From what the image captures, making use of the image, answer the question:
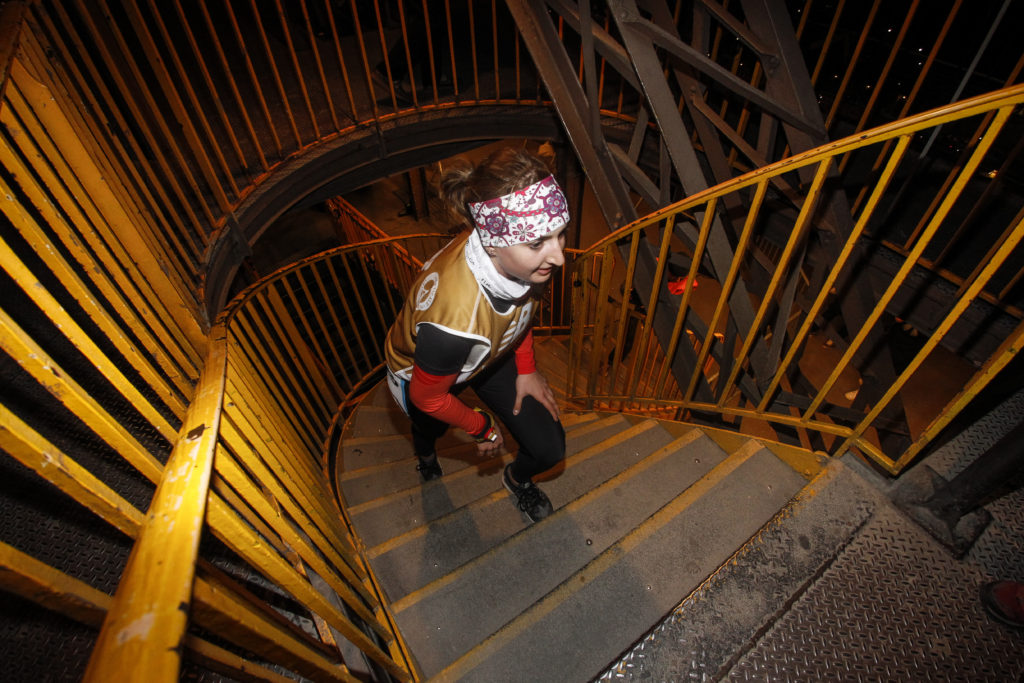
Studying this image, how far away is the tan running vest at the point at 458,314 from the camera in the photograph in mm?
1931

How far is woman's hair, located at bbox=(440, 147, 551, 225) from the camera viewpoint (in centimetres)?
188

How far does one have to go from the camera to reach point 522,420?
2.61 m

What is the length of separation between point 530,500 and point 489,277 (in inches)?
62.8

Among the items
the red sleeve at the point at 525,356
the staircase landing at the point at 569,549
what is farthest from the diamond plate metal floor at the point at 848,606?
the red sleeve at the point at 525,356

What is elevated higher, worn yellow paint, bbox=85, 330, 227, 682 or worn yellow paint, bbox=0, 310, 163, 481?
worn yellow paint, bbox=0, 310, 163, 481

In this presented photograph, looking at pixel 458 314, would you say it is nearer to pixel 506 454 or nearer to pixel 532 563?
pixel 532 563

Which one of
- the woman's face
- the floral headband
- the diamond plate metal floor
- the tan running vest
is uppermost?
the floral headband

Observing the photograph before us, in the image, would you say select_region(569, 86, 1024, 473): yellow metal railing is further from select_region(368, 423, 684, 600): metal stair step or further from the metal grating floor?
select_region(368, 423, 684, 600): metal stair step

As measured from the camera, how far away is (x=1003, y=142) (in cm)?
387

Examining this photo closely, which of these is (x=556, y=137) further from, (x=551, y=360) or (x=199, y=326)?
(x=199, y=326)

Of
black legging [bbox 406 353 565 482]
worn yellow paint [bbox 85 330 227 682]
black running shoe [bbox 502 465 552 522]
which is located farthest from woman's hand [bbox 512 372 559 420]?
worn yellow paint [bbox 85 330 227 682]

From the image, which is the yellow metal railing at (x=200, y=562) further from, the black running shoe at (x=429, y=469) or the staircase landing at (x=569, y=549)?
the black running shoe at (x=429, y=469)

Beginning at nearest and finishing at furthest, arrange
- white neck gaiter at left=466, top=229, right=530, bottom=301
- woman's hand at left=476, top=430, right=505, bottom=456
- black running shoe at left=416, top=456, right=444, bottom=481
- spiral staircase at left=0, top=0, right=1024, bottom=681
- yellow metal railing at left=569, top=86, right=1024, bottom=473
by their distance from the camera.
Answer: spiral staircase at left=0, top=0, right=1024, bottom=681
yellow metal railing at left=569, top=86, right=1024, bottom=473
white neck gaiter at left=466, top=229, right=530, bottom=301
woman's hand at left=476, top=430, right=505, bottom=456
black running shoe at left=416, top=456, right=444, bottom=481

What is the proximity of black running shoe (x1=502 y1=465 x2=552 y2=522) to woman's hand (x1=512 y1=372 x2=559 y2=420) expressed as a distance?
53cm
